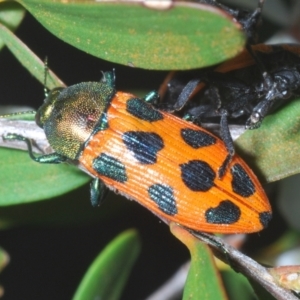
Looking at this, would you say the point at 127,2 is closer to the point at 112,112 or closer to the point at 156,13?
the point at 156,13

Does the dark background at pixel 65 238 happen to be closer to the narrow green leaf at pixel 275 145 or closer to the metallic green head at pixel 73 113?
the metallic green head at pixel 73 113

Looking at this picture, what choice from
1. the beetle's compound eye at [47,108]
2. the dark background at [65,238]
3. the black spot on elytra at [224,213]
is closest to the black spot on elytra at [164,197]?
the black spot on elytra at [224,213]

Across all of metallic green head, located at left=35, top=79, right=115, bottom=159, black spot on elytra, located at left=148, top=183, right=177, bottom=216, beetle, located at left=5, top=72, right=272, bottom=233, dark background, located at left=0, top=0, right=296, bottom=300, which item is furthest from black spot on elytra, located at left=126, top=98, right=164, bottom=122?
dark background, located at left=0, top=0, right=296, bottom=300

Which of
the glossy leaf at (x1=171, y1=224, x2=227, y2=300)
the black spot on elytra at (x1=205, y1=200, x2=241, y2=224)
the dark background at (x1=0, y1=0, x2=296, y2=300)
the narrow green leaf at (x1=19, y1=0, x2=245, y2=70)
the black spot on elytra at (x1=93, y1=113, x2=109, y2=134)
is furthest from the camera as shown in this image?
the dark background at (x1=0, y1=0, x2=296, y2=300)

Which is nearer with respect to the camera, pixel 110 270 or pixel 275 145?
pixel 275 145

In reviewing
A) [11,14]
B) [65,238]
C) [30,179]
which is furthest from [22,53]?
[65,238]

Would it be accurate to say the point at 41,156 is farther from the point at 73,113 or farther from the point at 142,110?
the point at 142,110

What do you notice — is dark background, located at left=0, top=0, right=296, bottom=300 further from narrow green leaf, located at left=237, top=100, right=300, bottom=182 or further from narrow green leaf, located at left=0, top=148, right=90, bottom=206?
narrow green leaf, located at left=237, top=100, right=300, bottom=182
